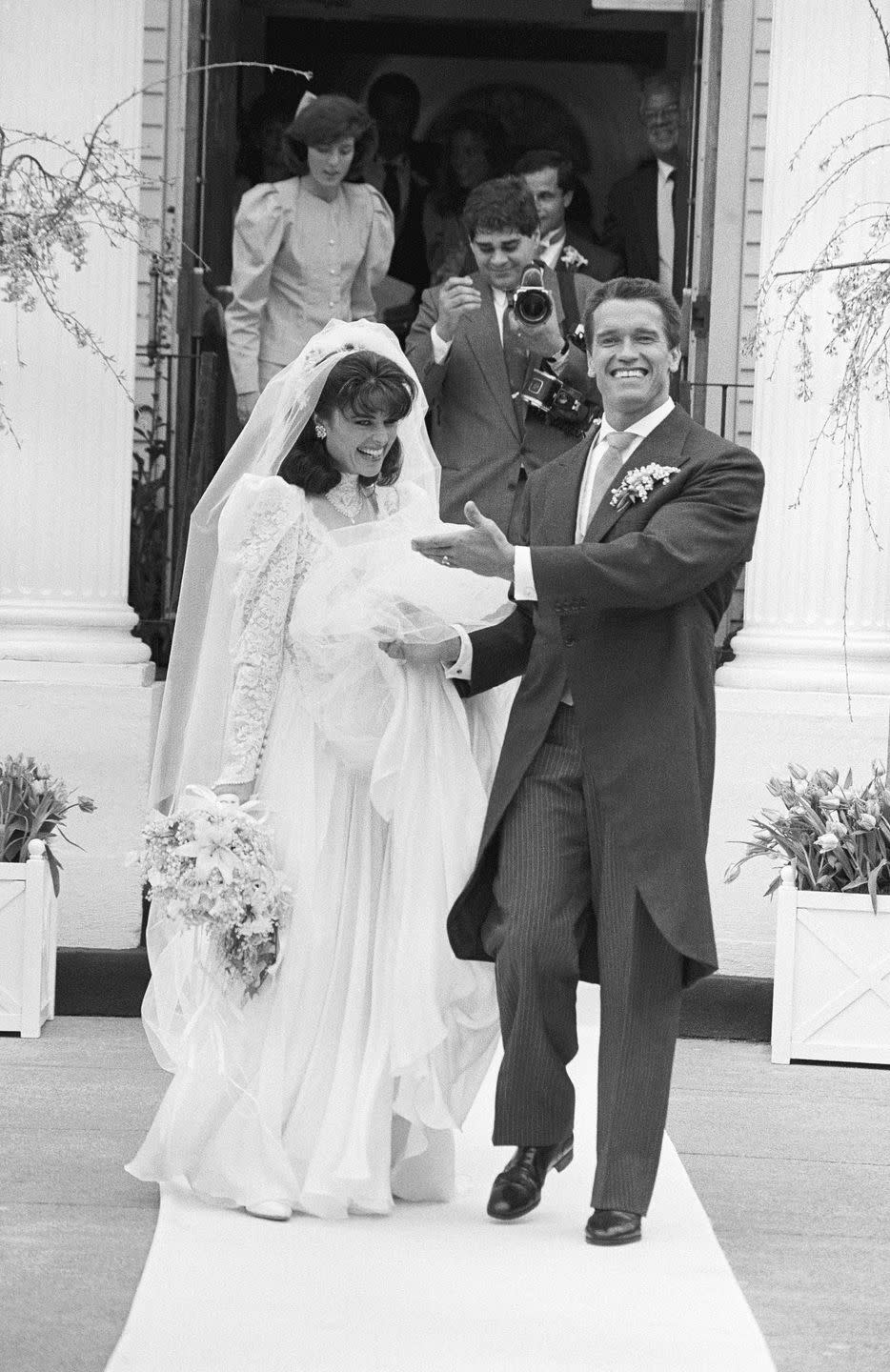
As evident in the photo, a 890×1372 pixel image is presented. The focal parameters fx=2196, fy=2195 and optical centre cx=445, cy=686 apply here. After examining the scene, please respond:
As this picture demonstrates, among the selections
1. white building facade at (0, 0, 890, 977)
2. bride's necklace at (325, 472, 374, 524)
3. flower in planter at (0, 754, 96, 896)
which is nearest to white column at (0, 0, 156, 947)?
white building facade at (0, 0, 890, 977)

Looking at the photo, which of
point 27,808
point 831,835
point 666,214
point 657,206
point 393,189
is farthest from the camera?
point 393,189

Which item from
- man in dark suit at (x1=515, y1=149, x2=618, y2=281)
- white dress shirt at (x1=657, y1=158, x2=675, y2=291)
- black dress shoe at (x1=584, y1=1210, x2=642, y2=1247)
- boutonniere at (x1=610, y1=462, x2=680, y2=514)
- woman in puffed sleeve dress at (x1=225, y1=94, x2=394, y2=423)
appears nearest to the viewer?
black dress shoe at (x1=584, y1=1210, x2=642, y2=1247)

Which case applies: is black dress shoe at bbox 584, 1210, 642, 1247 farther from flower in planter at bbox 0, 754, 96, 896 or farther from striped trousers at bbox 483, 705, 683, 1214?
flower in planter at bbox 0, 754, 96, 896

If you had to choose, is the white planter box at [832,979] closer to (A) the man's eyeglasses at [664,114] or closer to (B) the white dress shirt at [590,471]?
(B) the white dress shirt at [590,471]

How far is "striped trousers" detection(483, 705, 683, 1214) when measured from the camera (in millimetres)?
4371

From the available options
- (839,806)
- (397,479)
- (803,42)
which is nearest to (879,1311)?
(397,479)

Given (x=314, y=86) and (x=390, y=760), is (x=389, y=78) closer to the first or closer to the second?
(x=314, y=86)

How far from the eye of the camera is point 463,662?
185 inches

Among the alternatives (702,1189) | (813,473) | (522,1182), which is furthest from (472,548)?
(813,473)

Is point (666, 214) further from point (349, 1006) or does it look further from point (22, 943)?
point (349, 1006)

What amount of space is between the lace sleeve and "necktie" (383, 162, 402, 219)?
234 inches

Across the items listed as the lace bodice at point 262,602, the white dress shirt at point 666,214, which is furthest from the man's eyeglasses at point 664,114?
the lace bodice at point 262,602

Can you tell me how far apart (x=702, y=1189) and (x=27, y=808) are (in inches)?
103

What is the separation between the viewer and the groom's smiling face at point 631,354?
176 inches
